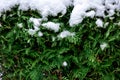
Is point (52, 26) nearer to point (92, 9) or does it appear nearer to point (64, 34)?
point (64, 34)

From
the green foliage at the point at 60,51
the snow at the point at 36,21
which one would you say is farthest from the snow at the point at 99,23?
the snow at the point at 36,21

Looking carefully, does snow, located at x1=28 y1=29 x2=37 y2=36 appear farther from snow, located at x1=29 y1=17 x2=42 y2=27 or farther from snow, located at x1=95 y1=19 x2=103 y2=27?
snow, located at x1=95 y1=19 x2=103 y2=27

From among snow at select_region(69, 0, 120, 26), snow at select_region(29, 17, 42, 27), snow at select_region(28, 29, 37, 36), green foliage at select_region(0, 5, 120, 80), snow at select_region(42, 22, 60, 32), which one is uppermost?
snow at select_region(69, 0, 120, 26)

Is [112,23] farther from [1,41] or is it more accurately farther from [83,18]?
[1,41]

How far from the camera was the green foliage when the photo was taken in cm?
365

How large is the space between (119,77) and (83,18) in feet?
2.41

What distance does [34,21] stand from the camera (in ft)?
12.2

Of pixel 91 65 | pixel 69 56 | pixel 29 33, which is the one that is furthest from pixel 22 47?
pixel 91 65

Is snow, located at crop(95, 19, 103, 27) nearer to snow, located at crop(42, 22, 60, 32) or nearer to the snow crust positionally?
the snow crust

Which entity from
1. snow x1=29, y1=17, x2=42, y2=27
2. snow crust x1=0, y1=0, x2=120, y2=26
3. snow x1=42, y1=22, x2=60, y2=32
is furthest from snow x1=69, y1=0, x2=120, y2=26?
snow x1=29, y1=17, x2=42, y2=27

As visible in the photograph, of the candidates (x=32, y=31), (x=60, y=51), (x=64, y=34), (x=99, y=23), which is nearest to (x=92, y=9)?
(x=99, y=23)

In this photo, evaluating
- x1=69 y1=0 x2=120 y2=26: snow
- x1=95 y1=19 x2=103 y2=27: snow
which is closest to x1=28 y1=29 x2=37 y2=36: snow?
x1=69 y1=0 x2=120 y2=26: snow

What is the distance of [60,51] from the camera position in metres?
3.67

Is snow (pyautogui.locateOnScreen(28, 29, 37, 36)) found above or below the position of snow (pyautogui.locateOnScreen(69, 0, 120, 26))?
below
